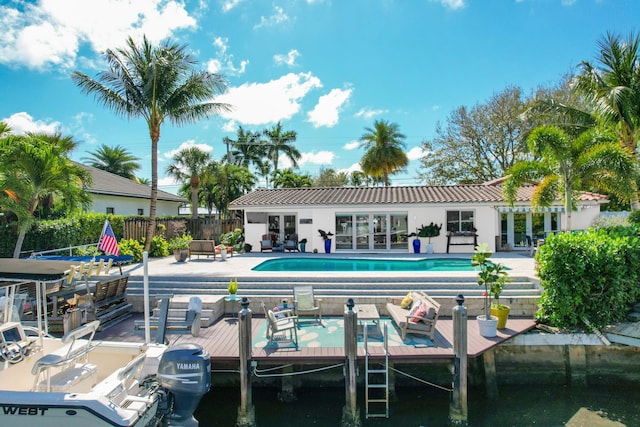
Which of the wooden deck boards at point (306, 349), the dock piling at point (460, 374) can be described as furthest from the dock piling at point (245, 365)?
the dock piling at point (460, 374)

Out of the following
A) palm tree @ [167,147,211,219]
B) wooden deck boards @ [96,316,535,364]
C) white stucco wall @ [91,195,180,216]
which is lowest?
wooden deck boards @ [96,316,535,364]

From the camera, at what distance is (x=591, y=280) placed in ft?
30.1

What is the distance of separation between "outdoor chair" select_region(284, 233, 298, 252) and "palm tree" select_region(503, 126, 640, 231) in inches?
490

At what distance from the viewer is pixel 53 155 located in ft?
43.2

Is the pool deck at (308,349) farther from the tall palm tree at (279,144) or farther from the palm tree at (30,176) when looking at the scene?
the tall palm tree at (279,144)

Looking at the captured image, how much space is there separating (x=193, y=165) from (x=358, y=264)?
17.7 m

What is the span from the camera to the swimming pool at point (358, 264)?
50.5 ft

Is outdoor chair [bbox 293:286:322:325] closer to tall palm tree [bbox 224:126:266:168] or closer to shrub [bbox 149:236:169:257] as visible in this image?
shrub [bbox 149:236:169:257]

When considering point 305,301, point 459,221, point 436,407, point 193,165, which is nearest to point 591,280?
point 436,407

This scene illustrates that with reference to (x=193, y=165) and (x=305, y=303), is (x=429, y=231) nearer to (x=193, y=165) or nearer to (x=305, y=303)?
(x=305, y=303)

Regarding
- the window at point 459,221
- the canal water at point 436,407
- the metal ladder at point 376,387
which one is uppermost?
the window at point 459,221

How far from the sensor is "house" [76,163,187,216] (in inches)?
896

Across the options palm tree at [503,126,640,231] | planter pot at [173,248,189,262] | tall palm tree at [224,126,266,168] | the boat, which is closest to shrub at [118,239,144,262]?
planter pot at [173,248,189,262]

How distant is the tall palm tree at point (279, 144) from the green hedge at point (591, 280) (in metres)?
38.7
